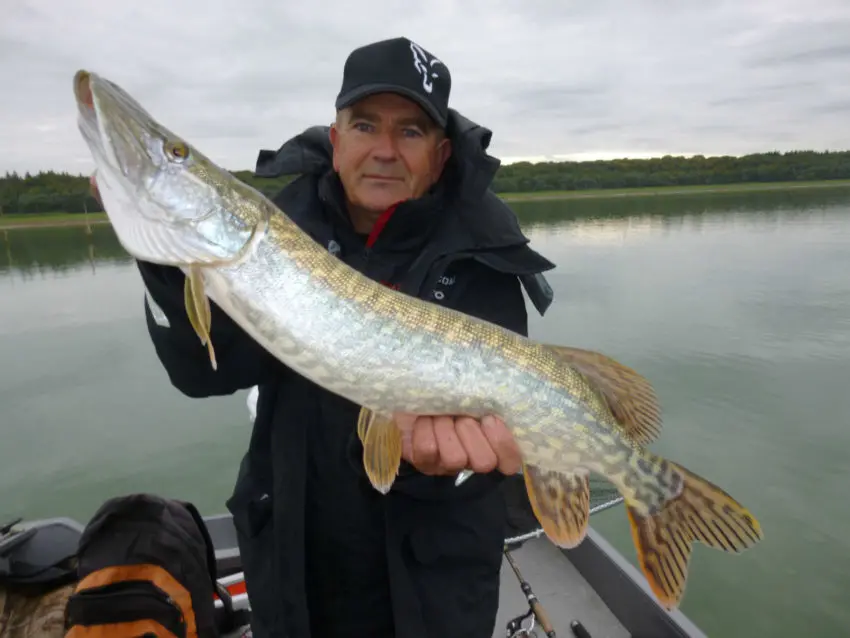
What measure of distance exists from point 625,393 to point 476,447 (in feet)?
1.78

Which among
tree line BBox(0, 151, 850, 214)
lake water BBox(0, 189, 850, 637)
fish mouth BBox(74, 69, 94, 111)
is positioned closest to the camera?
fish mouth BBox(74, 69, 94, 111)

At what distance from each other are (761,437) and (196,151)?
6531mm

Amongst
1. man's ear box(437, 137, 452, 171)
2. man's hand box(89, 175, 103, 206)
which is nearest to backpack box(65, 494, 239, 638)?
man's hand box(89, 175, 103, 206)

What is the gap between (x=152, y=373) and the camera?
8.57 meters

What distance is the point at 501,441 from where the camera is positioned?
5.08ft

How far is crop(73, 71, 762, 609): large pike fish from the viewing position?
53.9 inches

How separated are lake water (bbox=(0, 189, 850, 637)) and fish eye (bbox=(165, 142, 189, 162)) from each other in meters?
3.98

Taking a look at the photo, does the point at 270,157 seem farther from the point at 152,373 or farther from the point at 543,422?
the point at 152,373

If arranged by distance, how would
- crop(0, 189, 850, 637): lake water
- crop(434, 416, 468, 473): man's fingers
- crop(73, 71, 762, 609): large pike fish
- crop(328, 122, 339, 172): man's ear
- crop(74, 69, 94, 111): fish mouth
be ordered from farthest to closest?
crop(0, 189, 850, 637): lake water → crop(328, 122, 339, 172): man's ear → crop(434, 416, 468, 473): man's fingers → crop(73, 71, 762, 609): large pike fish → crop(74, 69, 94, 111): fish mouth

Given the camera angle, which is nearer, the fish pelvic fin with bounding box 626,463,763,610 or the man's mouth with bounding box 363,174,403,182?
the fish pelvic fin with bounding box 626,463,763,610

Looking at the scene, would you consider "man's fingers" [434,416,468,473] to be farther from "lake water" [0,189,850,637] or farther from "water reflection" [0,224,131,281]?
"water reflection" [0,224,131,281]

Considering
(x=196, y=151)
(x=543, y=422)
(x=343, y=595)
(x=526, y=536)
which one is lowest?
(x=526, y=536)

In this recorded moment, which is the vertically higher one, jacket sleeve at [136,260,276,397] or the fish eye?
the fish eye

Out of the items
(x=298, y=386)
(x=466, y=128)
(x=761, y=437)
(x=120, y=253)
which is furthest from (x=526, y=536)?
(x=120, y=253)
